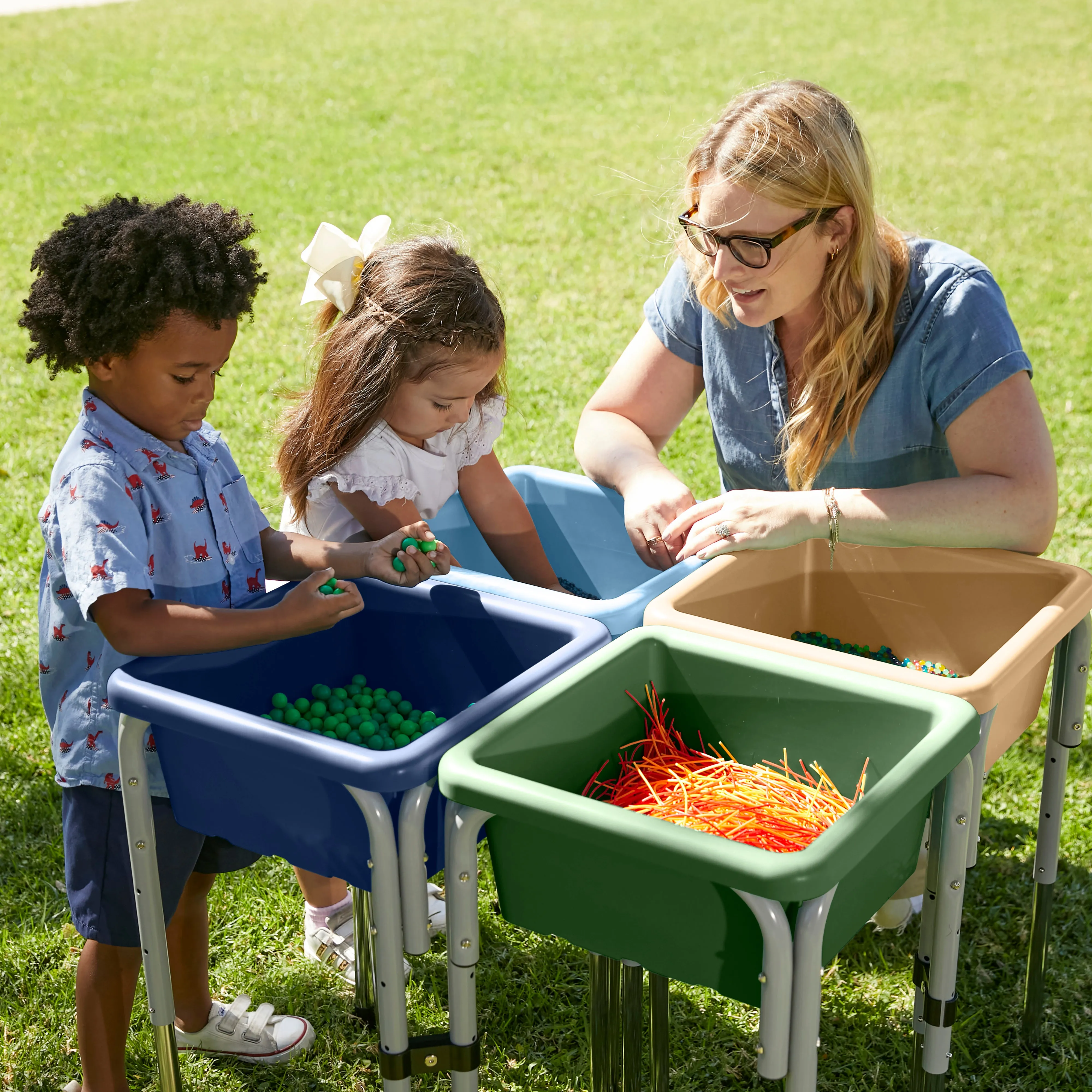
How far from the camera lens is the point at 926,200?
23.3ft

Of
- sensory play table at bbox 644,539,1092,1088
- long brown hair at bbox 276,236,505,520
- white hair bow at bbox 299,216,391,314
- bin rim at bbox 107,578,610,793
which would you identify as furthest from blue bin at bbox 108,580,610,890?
white hair bow at bbox 299,216,391,314

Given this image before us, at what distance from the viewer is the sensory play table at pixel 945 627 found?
1.58 metres

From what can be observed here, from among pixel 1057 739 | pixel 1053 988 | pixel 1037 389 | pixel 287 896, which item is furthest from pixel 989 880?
pixel 1037 389

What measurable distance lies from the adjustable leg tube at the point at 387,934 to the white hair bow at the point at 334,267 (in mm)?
981

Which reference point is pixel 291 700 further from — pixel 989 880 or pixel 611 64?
pixel 611 64

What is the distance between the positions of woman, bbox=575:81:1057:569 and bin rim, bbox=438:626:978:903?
50 centimetres

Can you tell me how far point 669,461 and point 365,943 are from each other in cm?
250

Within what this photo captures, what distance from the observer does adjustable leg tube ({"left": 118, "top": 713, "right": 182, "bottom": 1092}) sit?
1.56 metres

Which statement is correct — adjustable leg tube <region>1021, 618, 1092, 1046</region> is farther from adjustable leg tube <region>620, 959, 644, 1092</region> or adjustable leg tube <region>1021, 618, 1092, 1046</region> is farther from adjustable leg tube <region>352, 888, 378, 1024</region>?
adjustable leg tube <region>352, 888, 378, 1024</region>

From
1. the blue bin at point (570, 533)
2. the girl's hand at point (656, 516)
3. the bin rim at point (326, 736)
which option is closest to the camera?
the bin rim at point (326, 736)

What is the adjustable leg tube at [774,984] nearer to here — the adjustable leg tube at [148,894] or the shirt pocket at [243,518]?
the adjustable leg tube at [148,894]

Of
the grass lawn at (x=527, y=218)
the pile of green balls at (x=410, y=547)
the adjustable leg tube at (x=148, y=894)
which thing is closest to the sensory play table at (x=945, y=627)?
the pile of green balls at (x=410, y=547)

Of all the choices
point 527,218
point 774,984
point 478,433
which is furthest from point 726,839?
point 527,218

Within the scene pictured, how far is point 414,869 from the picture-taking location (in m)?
1.41
